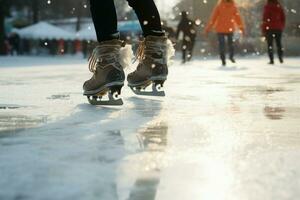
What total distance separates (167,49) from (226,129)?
1373 millimetres

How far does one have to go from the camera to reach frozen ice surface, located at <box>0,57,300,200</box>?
0.98 m

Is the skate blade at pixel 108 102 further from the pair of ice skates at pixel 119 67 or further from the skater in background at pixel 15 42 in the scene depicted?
the skater in background at pixel 15 42

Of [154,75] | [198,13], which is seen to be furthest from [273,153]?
[198,13]

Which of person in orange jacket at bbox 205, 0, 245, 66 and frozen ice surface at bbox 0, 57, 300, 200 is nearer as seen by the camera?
frozen ice surface at bbox 0, 57, 300, 200

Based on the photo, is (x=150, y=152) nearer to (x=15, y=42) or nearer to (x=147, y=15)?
(x=147, y=15)

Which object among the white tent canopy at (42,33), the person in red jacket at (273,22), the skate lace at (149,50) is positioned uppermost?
the skate lace at (149,50)

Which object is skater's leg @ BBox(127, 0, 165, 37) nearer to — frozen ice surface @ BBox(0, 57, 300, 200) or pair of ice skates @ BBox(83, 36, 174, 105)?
pair of ice skates @ BBox(83, 36, 174, 105)

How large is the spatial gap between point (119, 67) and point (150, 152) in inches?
53.2

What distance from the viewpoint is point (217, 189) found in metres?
0.98

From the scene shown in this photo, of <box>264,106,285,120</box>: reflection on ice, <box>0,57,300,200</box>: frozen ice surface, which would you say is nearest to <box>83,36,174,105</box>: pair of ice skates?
<box>0,57,300,200</box>: frozen ice surface

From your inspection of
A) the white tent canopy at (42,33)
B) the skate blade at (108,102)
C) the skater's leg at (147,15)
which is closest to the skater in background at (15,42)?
the white tent canopy at (42,33)

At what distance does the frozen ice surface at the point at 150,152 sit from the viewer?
98 cm

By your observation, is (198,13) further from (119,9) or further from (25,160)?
(119,9)

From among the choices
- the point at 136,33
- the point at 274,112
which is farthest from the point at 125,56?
the point at 136,33
